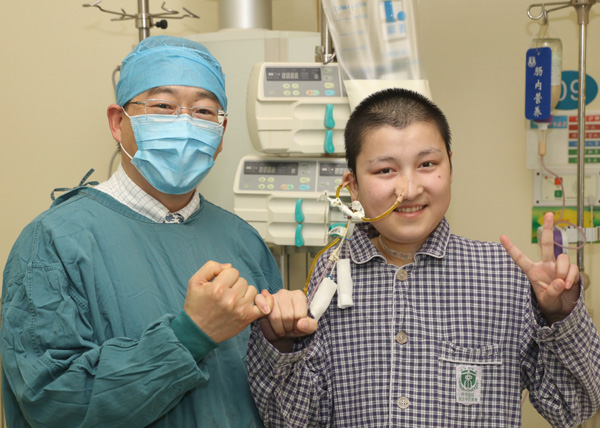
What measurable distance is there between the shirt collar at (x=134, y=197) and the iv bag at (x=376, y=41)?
2.89 ft

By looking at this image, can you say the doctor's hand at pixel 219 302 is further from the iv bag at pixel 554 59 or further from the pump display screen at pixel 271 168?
the iv bag at pixel 554 59

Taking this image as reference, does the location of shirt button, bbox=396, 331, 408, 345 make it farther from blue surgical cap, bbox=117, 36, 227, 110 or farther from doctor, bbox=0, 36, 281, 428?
blue surgical cap, bbox=117, 36, 227, 110

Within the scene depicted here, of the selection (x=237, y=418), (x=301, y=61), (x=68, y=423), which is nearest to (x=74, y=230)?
(x=68, y=423)

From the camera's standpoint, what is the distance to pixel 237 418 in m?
1.30

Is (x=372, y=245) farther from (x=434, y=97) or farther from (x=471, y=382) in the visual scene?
(x=434, y=97)

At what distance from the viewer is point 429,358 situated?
1.25 m

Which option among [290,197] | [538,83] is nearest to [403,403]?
[290,197]

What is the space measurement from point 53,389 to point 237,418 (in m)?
0.39

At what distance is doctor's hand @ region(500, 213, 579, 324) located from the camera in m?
1.08

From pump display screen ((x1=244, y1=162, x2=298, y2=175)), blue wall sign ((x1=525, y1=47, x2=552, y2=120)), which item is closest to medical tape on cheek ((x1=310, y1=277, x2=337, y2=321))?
pump display screen ((x1=244, y1=162, x2=298, y2=175))

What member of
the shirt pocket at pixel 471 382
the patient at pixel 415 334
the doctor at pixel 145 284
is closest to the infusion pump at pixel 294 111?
the doctor at pixel 145 284

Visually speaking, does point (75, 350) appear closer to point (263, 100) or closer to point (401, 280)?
point (401, 280)

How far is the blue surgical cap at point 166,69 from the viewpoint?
1342 mm

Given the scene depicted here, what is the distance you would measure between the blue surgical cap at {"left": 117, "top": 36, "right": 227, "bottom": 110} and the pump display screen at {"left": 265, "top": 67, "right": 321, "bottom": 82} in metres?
Answer: 0.73
